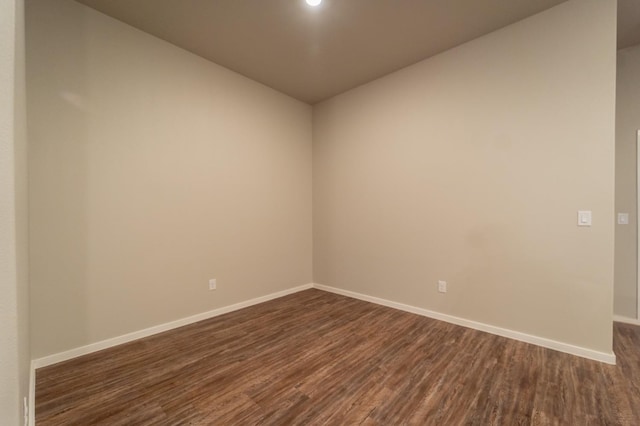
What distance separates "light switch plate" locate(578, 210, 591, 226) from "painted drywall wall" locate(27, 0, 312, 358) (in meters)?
3.24

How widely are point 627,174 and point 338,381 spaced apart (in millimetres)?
3677

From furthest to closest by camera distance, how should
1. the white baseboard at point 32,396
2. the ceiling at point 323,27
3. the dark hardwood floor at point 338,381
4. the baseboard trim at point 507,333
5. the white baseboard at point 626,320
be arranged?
the white baseboard at point 626,320, the ceiling at point 323,27, the baseboard trim at point 507,333, the dark hardwood floor at point 338,381, the white baseboard at point 32,396

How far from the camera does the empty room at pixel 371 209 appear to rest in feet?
A: 6.20

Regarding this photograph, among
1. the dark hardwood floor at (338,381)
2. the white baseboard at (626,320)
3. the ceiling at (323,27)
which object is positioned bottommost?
the dark hardwood floor at (338,381)

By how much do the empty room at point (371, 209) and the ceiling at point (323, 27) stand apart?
2cm

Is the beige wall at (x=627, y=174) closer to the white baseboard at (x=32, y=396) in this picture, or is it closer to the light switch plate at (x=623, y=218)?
the light switch plate at (x=623, y=218)

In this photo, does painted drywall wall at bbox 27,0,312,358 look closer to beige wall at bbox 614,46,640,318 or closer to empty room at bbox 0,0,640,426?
empty room at bbox 0,0,640,426

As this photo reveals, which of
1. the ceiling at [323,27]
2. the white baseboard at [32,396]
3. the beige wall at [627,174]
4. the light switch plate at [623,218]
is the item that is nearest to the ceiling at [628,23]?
the ceiling at [323,27]

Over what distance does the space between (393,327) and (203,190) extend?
2.54 m

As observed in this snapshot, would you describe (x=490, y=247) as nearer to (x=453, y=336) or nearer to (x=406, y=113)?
(x=453, y=336)

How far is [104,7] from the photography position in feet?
7.64

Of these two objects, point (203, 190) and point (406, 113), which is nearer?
point (203, 190)

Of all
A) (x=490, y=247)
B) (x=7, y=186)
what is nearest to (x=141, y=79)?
(x=7, y=186)

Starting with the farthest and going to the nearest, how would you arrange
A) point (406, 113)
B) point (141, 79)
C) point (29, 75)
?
point (406, 113)
point (141, 79)
point (29, 75)
